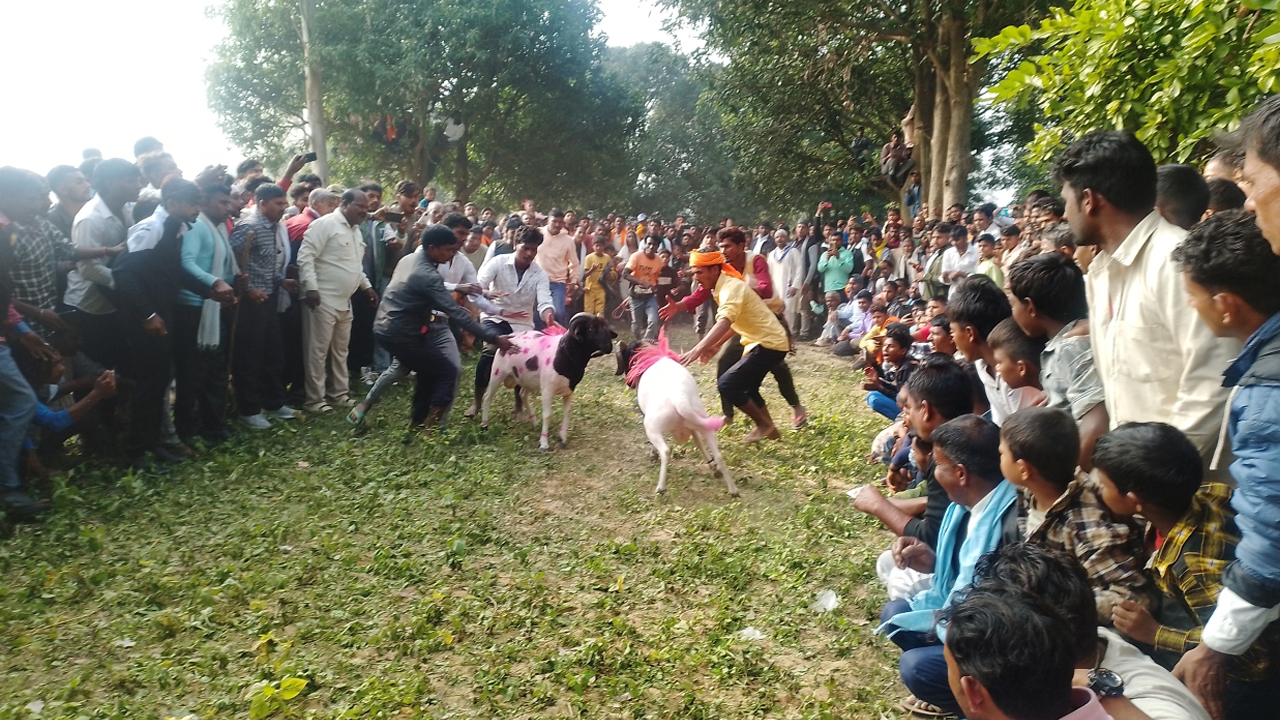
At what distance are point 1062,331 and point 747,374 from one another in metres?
3.76

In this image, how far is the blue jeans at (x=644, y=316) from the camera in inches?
556

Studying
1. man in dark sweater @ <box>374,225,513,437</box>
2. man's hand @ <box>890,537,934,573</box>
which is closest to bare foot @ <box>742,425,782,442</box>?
man in dark sweater @ <box>374,225,513,437</box>

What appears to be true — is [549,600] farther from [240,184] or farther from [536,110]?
[536,110]

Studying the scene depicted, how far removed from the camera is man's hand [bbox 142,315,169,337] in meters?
6.19

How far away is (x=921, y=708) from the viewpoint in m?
3.46

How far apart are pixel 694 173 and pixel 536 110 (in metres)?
17.1

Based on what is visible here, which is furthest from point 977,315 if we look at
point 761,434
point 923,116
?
point 923,116

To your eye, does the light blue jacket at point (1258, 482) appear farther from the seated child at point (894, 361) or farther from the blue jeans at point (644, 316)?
the blue jeans at point (644, 316)

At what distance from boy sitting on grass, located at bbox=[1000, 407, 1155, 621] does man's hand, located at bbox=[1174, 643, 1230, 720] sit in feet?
0.92

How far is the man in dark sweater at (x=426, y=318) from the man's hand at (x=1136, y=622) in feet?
18.2

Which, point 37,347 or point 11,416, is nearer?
point 11,416

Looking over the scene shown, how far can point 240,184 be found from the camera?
8.30 m

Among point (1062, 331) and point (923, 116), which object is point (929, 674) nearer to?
point (1062, 331)

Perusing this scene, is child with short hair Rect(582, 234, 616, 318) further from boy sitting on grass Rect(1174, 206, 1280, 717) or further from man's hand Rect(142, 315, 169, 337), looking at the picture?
boy sitting on grass Rect(1174, 206, 1280, 717)
